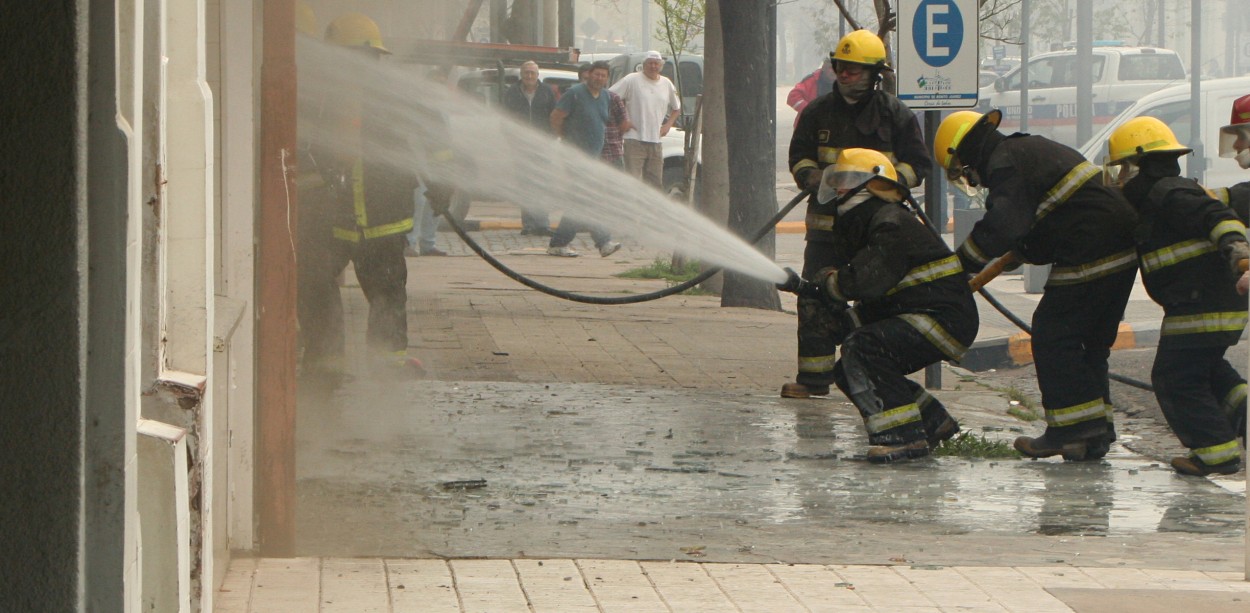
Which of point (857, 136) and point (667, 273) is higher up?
point (857, 136)

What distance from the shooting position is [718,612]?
4047 mm

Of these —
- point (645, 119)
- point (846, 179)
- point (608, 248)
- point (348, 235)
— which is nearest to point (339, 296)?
point (348, 235)

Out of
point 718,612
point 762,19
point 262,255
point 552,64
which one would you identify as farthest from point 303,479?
point 552,64

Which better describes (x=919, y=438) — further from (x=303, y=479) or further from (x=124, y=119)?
(x=124, y=119)

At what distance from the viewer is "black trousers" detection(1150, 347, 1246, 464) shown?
242 inches

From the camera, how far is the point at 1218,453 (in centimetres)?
611

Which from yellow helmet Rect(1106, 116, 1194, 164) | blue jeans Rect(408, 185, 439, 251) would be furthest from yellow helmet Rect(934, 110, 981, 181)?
blue jeans Rect(408, 185, 439, 251)

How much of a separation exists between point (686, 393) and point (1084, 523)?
8.82 ft

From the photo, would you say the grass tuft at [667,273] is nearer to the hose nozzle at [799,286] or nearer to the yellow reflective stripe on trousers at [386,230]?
the yellow reflective stripe on trousers at [386,230]

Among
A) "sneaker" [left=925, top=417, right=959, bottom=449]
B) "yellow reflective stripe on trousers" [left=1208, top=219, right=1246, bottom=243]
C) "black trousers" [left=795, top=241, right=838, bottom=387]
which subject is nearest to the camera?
"yellow reflective stripe on trousers" [left=1208, top=219, right=1246, bottom=243]

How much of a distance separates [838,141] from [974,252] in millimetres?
1250

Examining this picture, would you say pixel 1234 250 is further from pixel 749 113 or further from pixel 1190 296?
pixel 749 113

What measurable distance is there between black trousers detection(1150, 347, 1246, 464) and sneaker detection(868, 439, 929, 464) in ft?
3.24

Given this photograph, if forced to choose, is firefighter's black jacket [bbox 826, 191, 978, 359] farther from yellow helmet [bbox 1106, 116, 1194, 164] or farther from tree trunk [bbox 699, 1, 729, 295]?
tree trunk [bbox 699, 1, 729, 295]
